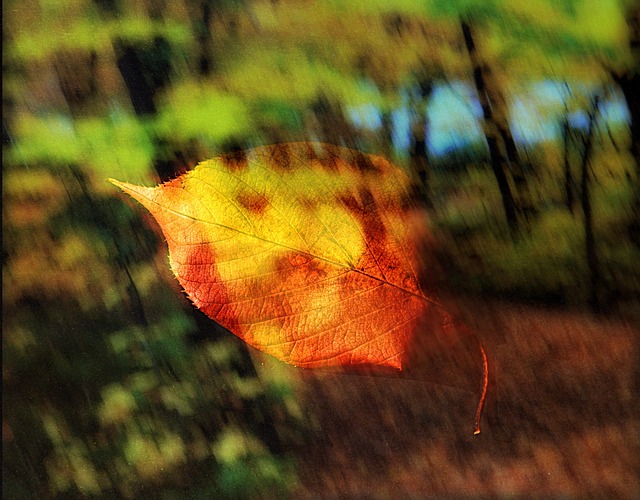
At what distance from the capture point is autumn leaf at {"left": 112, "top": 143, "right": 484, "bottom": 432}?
40cm

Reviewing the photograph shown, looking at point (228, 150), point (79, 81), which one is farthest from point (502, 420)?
point (79, 81)

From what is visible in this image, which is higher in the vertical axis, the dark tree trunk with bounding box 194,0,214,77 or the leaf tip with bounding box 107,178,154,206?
the dark tree trunk with bounding box 194,0,214,77

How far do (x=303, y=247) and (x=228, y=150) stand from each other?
0.31 ft

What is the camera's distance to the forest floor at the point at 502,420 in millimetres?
402

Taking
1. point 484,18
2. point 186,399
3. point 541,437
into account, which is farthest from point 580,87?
point 186,399

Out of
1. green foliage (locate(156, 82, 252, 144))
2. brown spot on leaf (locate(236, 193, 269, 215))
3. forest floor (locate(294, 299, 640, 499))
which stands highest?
green foliage (locate(156, 82, 252, 144))

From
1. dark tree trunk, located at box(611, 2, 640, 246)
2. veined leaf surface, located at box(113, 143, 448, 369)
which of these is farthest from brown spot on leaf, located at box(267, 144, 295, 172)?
dark tree trunk, located at box(611, 2, 640, 246)

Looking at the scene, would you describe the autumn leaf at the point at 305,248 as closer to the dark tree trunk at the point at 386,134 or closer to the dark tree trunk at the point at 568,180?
the dark tree trunk at the point at 386,134

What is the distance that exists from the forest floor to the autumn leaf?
0.12ft

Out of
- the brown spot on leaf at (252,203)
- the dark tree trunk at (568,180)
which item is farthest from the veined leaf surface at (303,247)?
the dark tree trunk at (568,180)

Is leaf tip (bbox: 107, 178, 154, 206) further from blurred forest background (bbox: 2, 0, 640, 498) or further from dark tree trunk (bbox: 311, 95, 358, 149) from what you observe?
dark tree trunk (bbox: 311, 95, 358, 149)

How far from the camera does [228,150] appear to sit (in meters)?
0.41

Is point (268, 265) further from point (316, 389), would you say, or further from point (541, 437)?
point (541, 437)

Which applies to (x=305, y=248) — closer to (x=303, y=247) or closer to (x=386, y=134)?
(x=303, y=247)
